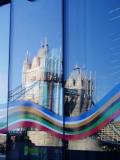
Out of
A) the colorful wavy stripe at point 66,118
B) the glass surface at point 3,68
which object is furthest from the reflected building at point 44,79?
the glass surface at point 3,68

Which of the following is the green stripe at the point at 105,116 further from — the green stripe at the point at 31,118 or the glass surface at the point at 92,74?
the green stripe at the point at 31,118

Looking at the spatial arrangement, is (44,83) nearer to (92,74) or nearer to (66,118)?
(66,118)

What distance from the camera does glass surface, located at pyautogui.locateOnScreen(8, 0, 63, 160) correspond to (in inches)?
267

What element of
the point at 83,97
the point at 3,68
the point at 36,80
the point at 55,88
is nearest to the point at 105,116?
the point at 83,97

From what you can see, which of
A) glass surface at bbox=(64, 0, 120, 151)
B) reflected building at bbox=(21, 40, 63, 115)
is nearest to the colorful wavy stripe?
glass surface at bbox=(64, 0, 120, 151)

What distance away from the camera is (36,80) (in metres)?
7.14

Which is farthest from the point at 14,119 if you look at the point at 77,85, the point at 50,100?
the point at 77,85

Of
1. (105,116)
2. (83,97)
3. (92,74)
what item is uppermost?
(92,74)

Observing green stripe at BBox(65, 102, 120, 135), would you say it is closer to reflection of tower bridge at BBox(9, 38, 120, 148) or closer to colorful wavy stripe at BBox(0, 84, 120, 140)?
colorful wavy stripe at BBox(0, 84, 120, 140)

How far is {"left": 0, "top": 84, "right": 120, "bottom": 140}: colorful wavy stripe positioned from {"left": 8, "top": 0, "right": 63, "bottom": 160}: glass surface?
14 mm

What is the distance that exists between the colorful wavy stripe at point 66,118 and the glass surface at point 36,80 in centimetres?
1

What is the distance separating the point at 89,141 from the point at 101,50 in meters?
1.21

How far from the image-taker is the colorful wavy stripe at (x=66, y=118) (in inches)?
237

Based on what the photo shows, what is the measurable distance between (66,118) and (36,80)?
883 millimetres
